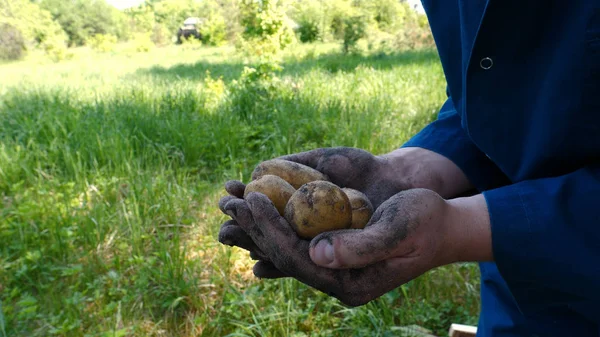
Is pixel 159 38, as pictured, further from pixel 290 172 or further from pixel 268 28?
pixel 290 172

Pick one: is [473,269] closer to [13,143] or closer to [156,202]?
[156,202]

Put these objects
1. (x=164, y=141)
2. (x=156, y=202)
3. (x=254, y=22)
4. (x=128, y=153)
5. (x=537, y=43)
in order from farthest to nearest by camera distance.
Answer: (x=254, y=22) → (x=164, y=141) → (x=128, y=153) → (x=156, y=202) → (x=537, y=43)

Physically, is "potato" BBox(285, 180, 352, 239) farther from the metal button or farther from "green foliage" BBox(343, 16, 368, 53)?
"green foliage" BBox(343, 16, 368, 53)

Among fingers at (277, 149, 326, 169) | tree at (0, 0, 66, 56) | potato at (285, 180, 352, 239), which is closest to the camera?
potato at (285, 180, 352, 239)

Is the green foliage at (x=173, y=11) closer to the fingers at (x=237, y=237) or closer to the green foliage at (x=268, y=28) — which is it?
the green foliage at (x=268, y=28)

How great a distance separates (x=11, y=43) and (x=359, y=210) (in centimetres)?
3217

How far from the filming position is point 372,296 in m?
0.91

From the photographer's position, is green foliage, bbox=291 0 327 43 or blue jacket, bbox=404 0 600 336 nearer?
blue jacket, bbox=404 0 600 336

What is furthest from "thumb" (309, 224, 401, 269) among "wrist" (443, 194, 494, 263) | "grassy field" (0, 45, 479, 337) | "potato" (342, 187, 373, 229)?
"grassy field" (0, 45, 479, 337)

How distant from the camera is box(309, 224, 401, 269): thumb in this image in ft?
2.71

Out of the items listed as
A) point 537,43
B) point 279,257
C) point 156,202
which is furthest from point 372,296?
point 156,202

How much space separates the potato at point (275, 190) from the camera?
1210 mm

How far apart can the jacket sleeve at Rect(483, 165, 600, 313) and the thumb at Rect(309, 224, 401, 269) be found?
0.65 feet

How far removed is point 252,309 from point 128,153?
77.6 inches
